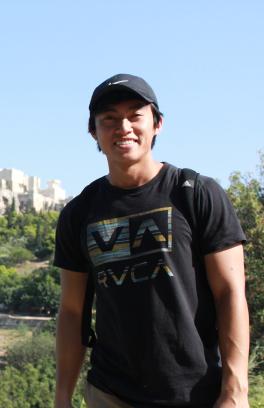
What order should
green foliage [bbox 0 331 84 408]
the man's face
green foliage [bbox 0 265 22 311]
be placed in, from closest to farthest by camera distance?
the man's face < green foliage [bbox 0 331 84 408] < green foliage [bbox 0 265 22 311]

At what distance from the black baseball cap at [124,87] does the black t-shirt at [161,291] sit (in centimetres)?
23

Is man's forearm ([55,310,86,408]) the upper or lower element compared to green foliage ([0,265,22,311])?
upper

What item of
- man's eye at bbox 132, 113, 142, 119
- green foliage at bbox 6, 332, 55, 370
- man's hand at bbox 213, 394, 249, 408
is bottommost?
green foliage at bbox 6, 332, 55, 370

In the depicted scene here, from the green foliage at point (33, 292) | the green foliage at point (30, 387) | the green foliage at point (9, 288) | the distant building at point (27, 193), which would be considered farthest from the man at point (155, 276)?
the distant building at point (27, 193)

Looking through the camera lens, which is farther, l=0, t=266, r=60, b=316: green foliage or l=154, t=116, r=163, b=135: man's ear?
l=0, t=266, r=60, b=316: green foliage

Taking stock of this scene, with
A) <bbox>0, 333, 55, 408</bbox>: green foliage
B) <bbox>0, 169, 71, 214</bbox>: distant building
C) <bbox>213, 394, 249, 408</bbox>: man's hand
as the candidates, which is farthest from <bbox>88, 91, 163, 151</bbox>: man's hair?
<bbox>0, 169, 71, 214</bbox>: distant building

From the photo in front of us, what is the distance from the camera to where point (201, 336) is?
1.89m

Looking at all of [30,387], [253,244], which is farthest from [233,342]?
[30,387]

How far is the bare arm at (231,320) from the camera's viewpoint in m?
1.79

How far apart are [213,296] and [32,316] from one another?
5035 cm

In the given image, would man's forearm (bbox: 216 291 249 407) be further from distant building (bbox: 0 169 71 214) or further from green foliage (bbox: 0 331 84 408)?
distant building (bbox: 0 169 71 214)

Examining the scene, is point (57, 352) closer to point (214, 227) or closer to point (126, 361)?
point (126, 361)

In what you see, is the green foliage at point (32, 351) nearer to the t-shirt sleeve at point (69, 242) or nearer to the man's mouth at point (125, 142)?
the t-shirt sleeve at point (69, 242)

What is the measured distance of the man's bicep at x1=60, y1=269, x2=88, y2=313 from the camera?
7.10 ft
